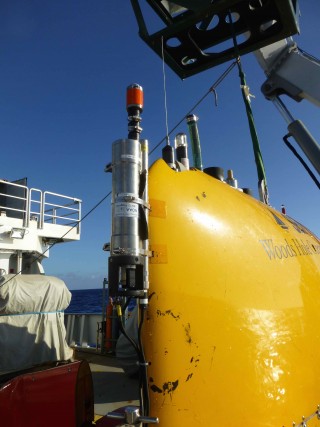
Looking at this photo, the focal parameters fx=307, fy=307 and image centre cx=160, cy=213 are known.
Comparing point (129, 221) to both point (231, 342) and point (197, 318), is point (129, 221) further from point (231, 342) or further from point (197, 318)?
point (231, 342)

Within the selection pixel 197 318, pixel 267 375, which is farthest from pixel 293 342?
pixel 197 318

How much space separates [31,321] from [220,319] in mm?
5648

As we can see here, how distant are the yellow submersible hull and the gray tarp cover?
15.5ft

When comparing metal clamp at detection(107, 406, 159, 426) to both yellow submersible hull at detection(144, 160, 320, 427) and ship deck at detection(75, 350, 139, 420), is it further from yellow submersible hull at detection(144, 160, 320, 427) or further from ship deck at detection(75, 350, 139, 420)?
ship deck at detection(75, 350, 139, 420)

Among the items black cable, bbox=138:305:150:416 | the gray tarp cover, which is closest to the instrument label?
black cable, bbox=138:305:150:416

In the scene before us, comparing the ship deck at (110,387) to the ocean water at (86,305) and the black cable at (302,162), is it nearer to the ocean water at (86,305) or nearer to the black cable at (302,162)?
the black cable at (302,162)

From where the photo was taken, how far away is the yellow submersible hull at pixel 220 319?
1972 mm

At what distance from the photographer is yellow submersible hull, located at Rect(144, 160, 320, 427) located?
1.97 metres

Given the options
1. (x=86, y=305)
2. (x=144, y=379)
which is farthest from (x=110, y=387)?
(x=86, y=305)

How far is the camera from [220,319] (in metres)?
2.14

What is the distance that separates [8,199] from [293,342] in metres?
12.2

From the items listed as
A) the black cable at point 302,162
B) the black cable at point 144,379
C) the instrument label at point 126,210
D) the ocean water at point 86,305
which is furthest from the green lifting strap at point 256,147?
the ocean water at point 86,305

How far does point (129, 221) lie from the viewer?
197cm

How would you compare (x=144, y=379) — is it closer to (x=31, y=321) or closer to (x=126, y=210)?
(x=126, y=210)
